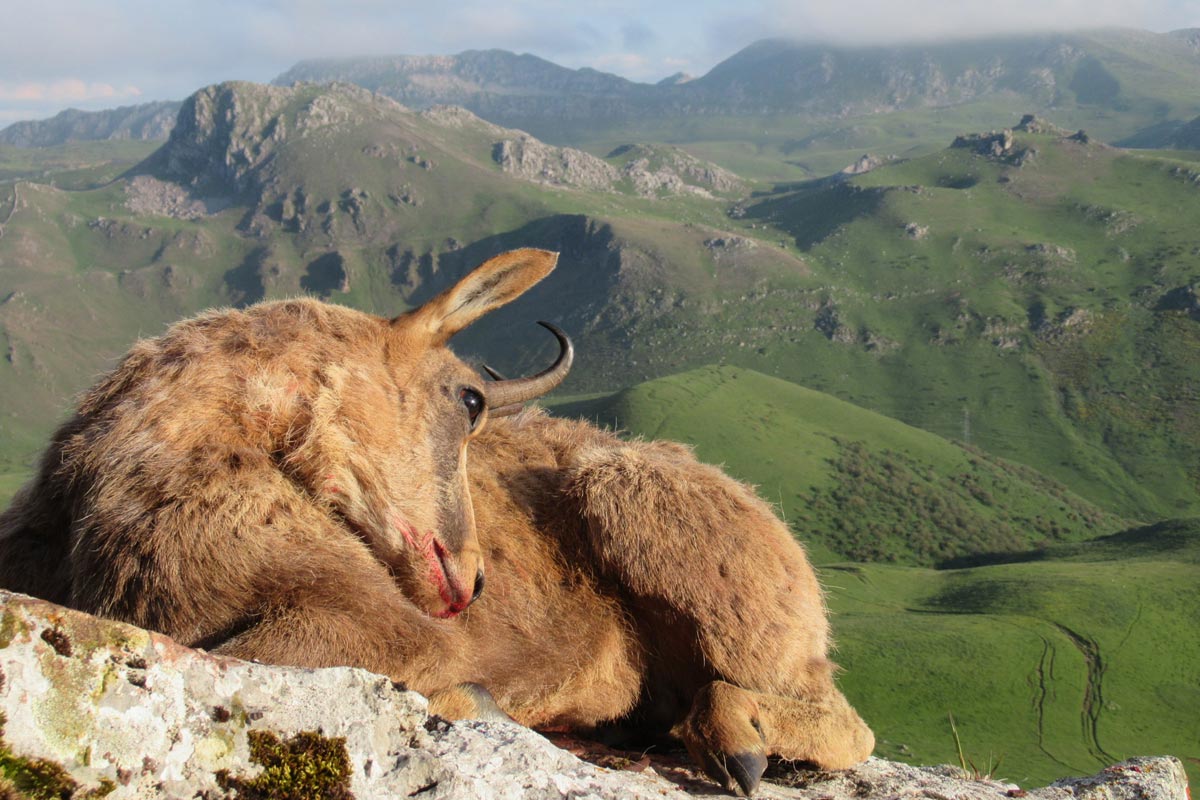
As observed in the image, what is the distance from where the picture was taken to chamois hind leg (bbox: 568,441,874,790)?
895 cm

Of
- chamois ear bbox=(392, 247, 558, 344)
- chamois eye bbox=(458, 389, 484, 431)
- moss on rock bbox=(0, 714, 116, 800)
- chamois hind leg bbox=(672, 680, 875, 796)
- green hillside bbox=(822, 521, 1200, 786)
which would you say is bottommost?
green hillside bbox=(822, 521, 1200, 786)

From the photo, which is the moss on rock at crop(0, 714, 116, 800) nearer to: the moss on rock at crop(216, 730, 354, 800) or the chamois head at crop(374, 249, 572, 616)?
the moss on rock at crop(216, 730, 354, 800)

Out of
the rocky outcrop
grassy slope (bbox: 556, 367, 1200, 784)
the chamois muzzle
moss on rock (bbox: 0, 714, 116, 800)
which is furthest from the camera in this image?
grassy slope (bbox: 556, 367, 1200, 784)

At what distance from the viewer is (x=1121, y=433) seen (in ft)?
575

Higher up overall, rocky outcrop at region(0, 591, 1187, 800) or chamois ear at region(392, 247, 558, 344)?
chamois ear at region(392, 247, 558, 344)

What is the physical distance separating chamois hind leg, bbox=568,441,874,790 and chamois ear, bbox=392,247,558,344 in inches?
92.4

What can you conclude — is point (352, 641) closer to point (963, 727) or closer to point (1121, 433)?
point (963, 727)

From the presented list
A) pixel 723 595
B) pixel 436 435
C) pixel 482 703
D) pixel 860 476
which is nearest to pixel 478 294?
pixel 436 435

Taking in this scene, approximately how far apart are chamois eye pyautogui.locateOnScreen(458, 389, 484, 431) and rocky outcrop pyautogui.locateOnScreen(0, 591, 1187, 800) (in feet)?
10.3

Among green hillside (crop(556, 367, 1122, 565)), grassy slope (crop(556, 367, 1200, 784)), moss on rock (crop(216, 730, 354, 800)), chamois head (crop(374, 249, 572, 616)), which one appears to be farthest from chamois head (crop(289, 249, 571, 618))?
green hillside (crop(556, 367, 1122, 565))

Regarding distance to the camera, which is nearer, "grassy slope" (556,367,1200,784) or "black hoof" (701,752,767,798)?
"black hoof" (701,752,767,798)

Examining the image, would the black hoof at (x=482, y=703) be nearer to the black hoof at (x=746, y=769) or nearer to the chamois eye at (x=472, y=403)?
the black hoof at (x=746, y=769)

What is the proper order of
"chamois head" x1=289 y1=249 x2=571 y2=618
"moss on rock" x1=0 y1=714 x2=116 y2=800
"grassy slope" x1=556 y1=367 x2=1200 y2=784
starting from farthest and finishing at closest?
"grassy slope" x1=556 y1=367 x2=1200 y2=784 < "chamois head" x1=289 y1=249 x2=571 y2=618 < "moss on rock" x1=0 y1=714 x2=116 y2=800

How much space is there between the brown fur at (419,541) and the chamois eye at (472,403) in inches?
2.9
